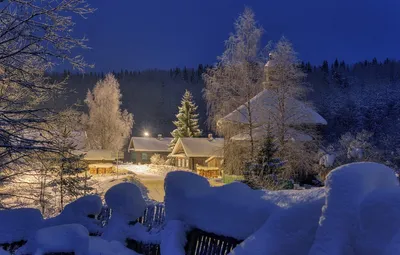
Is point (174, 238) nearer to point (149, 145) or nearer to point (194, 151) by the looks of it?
point (194, 151)

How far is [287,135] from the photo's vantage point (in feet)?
59.7

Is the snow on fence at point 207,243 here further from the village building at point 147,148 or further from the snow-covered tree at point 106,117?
the village building at point 147,148

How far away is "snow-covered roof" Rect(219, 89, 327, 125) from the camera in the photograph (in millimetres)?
18453

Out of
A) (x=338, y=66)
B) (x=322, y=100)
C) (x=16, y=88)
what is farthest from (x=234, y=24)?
(x=338, y=66)

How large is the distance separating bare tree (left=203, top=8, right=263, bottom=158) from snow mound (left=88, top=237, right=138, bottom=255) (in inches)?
446

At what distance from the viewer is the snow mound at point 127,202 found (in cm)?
756

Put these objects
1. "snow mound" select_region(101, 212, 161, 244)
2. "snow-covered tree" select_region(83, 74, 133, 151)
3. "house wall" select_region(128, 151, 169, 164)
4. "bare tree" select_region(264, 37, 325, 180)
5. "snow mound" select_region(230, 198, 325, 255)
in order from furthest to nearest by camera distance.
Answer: "house wall" select_region(128, 151, 169, 164)
"snow-covered tree" select_region(83, 74, 133, 151)
"bare tree" select_region(264, 37, 325, 180)
"snow mound" select_region(101, 212, 161, 244)
"snow mound" select_region(230, 198, 325, 255)

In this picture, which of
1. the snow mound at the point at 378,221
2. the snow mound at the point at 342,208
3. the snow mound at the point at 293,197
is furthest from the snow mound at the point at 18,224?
the snow mound at the point at 378,221

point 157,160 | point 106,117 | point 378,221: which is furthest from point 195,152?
point 378,221

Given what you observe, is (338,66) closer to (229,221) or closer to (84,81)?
(84,81)

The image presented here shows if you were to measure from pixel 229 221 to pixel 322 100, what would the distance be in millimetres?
66763

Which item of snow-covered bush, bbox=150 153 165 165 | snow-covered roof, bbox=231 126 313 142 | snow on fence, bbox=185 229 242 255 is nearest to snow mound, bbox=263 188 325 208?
snow on fence, bbox=185 229 242 255

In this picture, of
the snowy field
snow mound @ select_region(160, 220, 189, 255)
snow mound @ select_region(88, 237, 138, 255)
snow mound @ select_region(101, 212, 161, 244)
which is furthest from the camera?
snow mound @ select_region(101, 212, 161, 244)

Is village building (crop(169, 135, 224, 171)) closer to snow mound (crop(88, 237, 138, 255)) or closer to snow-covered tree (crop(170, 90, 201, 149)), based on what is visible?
snow-covered tree (crop(170, 90, 201, 149))
